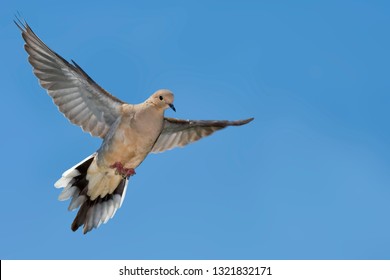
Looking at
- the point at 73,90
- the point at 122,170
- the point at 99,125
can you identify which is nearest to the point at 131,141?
the point at 122,170

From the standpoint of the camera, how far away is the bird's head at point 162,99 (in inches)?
485

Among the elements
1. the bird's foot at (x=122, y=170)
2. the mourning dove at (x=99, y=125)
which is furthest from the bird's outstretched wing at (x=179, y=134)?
the bird's foot at (x=122, y=170)

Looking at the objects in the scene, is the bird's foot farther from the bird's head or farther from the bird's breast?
the bird's head

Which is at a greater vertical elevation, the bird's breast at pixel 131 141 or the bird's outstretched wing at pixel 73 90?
the bird's outstretched wing at pixel 73 90

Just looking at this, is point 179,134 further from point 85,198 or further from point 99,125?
point 85,198

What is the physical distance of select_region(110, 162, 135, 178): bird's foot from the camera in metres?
12.6

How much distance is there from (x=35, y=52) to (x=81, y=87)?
0.96 meters

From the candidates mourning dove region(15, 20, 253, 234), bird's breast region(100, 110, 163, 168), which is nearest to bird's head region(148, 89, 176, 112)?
mourning dove region(15, 20, 253, 234)

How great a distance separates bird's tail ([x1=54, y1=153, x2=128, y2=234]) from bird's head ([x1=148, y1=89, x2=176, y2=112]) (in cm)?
141

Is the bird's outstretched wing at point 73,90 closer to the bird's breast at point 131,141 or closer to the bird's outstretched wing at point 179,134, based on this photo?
the bird's breast at point 131,141

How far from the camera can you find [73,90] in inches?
514
